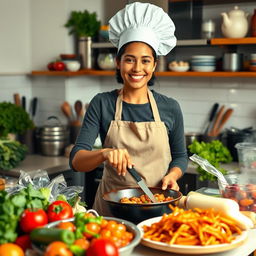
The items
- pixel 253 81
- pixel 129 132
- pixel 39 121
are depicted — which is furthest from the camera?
pixel 39 121

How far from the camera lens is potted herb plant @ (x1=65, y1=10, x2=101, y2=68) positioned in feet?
15.3

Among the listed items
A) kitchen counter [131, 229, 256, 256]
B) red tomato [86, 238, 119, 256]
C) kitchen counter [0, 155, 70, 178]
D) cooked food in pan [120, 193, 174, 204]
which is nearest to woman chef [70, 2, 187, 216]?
cooked food in pan [120, 193, 174, 204]

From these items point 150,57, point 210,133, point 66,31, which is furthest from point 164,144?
point 66,31

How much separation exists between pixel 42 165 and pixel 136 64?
1863mm

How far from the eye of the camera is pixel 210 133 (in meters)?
4.40

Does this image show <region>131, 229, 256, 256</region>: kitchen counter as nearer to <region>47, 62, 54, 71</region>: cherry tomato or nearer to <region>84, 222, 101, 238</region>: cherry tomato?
<region>84, 222, 101, 238</region>: cherry tomato

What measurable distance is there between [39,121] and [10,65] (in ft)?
2.10

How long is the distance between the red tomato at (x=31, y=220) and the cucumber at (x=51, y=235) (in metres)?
0.06

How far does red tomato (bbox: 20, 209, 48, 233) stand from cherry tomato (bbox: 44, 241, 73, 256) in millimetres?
211

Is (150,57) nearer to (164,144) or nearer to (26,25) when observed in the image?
(164,144)

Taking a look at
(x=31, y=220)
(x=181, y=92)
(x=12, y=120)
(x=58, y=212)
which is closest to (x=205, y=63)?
(x=181, y=92)

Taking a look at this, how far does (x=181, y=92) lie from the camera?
466 cm

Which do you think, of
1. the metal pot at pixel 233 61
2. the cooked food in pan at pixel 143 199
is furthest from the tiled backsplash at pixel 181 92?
the cooked food in pan at pixel 143 199

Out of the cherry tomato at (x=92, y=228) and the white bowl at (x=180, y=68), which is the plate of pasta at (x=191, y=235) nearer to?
the cherry tomato at (x=92, y=228)
